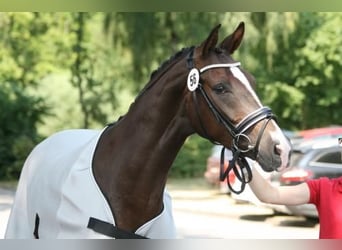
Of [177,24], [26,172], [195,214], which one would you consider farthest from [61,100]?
[26,172]

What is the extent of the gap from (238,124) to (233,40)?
1.45 ft

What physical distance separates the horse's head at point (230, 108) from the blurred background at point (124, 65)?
8.63m

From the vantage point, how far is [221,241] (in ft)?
7.14

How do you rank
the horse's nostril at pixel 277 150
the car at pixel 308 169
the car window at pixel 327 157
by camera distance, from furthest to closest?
the car at pixel 308 169 < the car window at pixel 327 157 < the horse's nostril at pixel 277 150

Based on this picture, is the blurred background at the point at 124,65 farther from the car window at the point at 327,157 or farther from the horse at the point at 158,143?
the horse at the point at 158,143

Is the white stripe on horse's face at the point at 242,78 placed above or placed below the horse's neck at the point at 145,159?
above

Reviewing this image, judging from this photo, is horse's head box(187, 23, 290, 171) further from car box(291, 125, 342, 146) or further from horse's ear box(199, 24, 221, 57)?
car box(291, 125, 342, 146)

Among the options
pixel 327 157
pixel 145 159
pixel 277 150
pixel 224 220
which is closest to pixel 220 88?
pixel 277 150

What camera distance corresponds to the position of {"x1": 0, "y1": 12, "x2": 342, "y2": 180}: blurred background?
41.8 ft

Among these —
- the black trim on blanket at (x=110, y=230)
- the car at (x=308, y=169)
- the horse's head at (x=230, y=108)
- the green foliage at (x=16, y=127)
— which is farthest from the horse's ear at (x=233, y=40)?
the green foliage at (x=16, y=127)

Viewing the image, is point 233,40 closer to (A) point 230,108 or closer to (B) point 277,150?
(A) point 230,108

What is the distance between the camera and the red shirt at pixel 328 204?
8.23ft

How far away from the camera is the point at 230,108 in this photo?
99.0 inches

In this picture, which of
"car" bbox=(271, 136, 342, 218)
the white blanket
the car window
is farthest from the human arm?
"car" bbox=(271, 136, 342, 218)
